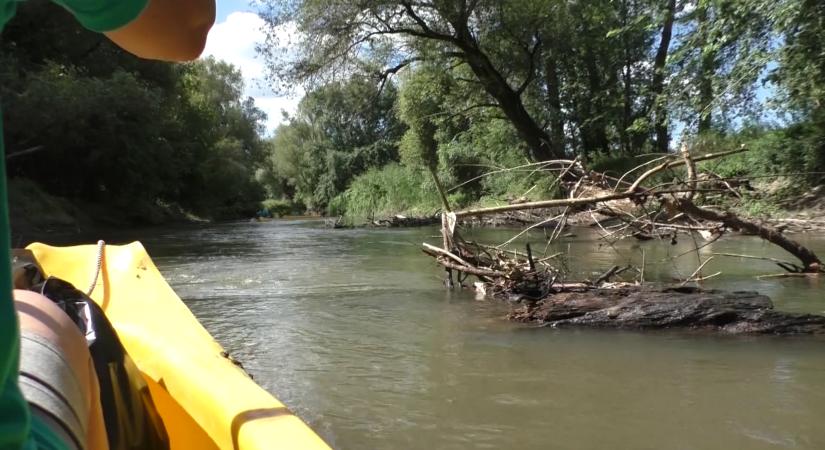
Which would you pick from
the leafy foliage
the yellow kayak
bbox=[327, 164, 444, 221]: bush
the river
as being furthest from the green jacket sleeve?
bbox=[327, 164, 444, 221]: bush

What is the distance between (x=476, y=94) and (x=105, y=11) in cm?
2098

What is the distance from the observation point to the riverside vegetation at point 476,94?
12812 millimetres

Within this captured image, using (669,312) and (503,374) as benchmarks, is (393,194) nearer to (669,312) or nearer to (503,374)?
(669,312)

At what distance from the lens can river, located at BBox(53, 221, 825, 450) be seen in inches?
127

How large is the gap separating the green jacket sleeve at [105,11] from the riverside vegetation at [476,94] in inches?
381

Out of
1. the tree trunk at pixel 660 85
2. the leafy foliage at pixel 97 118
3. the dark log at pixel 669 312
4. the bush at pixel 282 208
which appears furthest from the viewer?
the bush at pixel 282 208

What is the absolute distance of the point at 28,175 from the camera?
910 inches

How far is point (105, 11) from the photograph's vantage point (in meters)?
0.74

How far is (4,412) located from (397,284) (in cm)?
749

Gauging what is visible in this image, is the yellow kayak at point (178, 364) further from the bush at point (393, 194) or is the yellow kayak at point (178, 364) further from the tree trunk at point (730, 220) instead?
the bush at point (393, 194)

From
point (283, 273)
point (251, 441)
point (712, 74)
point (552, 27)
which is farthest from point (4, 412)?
point (552, 27)

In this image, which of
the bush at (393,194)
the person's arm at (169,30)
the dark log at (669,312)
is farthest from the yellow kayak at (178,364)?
the bush at (393,194)

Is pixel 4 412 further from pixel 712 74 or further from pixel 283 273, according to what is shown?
pixel 712 74

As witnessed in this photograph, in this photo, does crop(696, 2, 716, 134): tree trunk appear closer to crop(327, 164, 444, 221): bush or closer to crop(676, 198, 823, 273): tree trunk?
crop(676, 198, 823, 273): tree trunk
